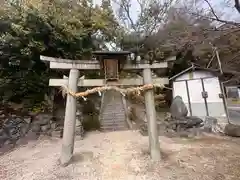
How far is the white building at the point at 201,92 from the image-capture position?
24.7ft

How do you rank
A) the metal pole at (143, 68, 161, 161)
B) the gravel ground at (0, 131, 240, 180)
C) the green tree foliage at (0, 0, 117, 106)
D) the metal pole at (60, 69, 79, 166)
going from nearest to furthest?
the gravel ground at (0, 131, 240, 180) → the metal pole at (60, 69, 79, 166) → the metal pole at (143, 68, 161, 161) → the green tree foliage at (0, 0, 117, 106)

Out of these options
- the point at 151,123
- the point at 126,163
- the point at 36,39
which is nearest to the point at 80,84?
the point at 151,123

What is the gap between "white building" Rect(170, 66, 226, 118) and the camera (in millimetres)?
7523

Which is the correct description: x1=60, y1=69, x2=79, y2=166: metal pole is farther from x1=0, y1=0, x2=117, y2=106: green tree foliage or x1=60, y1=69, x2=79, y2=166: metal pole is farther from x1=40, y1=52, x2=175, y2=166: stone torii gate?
x1=0, y1=0, x2=117, y2=106: green tree foliage

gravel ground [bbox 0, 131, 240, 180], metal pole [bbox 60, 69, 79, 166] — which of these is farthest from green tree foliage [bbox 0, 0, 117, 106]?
metal pole [bbox 60, 69, 79, 166]

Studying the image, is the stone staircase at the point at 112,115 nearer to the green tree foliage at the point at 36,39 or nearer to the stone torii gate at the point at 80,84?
the green tree foliage at the point at 36,39

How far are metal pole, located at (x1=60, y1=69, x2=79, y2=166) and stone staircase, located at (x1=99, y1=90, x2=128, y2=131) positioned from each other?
3.86 meters

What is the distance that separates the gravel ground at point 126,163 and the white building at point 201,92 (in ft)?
9.72

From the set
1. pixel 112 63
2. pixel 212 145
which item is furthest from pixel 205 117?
pixel 112 63

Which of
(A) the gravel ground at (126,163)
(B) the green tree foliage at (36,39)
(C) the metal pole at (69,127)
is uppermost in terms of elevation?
(B) the green tree foliage at (36,39)

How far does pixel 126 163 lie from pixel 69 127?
145cm

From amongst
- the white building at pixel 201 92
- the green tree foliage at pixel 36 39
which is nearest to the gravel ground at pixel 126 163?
the green tree foliage at pixel 36 39

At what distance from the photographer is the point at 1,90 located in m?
6.38

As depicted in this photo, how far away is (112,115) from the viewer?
25.9 feet
